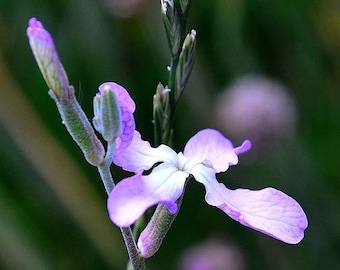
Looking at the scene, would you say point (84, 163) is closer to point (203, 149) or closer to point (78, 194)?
point (78, 194)

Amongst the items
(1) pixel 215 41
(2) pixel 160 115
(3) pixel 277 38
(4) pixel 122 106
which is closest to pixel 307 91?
(3) pixel 277 38

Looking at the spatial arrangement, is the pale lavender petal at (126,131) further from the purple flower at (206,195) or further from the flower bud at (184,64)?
the flower bud at (184,64)

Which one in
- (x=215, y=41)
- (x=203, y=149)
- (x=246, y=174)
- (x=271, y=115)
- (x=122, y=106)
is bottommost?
(x=246, y=174)

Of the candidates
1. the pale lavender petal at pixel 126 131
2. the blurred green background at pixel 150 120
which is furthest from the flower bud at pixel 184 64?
the blurred green background at pixel 150 120

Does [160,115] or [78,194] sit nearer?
[160,115]

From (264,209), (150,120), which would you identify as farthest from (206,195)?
(150,120)

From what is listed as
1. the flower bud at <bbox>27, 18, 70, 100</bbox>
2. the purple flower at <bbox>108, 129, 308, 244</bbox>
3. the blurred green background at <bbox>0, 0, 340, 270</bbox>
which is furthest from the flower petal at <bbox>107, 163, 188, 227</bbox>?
the blurred green background at <bbox>0, 0, 340, 270</bbox>

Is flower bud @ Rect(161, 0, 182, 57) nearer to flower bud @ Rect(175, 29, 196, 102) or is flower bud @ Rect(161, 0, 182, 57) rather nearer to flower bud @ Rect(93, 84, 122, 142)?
flower bud @ Rect(175, 29, 196, 102)
